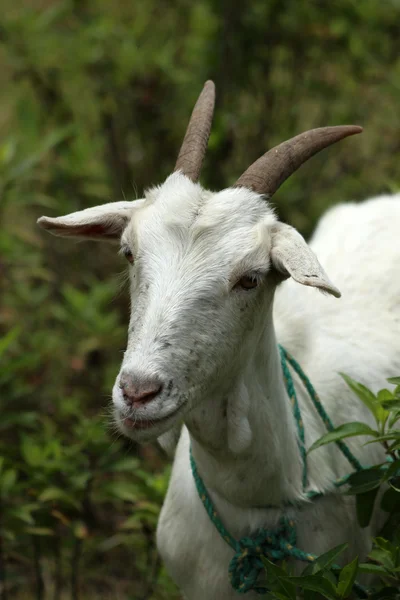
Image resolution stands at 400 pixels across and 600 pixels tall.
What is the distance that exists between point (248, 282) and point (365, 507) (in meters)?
0.92

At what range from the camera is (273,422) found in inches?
129

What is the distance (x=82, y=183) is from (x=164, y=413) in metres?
4.14

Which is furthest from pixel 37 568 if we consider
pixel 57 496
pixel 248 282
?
pixel 248 282

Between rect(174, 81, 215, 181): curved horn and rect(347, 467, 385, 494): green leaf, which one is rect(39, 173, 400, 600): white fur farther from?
rect(347, 467, 385, 494): green leaf

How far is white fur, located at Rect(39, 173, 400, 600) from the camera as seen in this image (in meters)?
2.82

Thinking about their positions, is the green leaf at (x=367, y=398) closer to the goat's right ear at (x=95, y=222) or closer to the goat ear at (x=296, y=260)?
the goat ear at (x=296, y=260)

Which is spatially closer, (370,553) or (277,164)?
(370,553)

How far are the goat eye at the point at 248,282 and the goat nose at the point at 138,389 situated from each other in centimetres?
46

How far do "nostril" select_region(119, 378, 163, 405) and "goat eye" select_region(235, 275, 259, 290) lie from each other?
46cm

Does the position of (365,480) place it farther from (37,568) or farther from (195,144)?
(37,568)

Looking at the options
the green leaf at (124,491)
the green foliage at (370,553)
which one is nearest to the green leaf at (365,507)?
the green foliage at (370,553)

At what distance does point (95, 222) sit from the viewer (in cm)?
327

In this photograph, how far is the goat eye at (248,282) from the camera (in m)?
2.93

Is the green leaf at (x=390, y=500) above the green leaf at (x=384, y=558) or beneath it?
above
